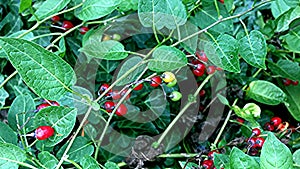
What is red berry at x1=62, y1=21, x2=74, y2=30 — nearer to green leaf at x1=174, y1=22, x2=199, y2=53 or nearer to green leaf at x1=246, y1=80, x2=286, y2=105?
green leaf at x1=174, y1=22, x2=199, y2=53

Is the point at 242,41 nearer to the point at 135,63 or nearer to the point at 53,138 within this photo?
the point at 135,63

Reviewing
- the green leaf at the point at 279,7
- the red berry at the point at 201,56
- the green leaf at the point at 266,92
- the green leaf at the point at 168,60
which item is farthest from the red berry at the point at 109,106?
the green leaf at the point at 279,7

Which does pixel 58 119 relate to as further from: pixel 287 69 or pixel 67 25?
pixel 287 69

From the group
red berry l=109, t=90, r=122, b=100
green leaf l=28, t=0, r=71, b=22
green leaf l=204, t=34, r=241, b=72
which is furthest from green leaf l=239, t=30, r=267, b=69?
green leaf l=28, t=0, r=71, b=22

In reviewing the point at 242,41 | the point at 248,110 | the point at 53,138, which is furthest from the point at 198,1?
the point at 53,138

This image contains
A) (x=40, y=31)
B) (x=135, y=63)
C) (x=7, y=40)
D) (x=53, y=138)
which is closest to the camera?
(x=7, y=40)
